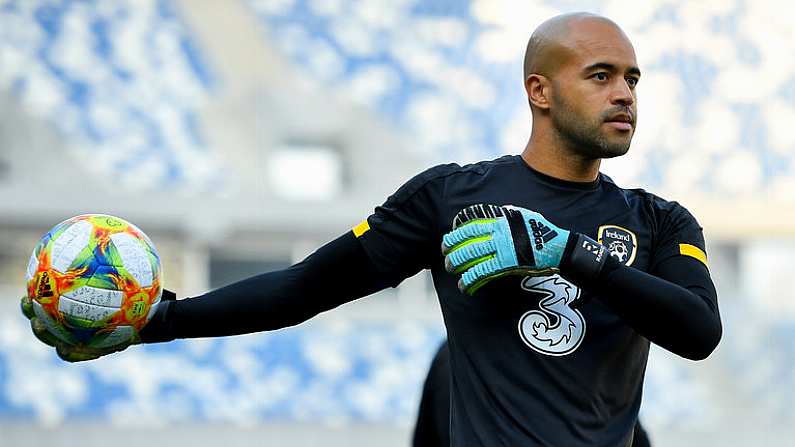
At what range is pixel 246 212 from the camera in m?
16.0

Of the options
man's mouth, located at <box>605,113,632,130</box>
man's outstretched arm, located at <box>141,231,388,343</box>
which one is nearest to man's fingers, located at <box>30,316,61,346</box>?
man's outstretched arm, located at <box>141,231,388,343</box>

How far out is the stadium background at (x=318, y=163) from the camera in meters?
14.1

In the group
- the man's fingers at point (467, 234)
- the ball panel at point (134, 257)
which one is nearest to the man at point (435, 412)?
the ball panel at point (134, 257)

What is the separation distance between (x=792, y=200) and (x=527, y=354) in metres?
15.8

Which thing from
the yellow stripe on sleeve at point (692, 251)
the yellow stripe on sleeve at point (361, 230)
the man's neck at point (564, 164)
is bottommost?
the yellow stripe on sleeve at point (361, 230)

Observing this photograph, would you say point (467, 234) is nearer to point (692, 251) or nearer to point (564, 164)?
point (564, 164)

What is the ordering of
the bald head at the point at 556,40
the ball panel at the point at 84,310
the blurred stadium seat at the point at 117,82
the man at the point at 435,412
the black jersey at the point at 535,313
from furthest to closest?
the blurred stadium seat at the point at 117,82, the man at the point at 435,412, the ball panel at the point at 84,310, the bald head at the point at 556,40, the black jersey at the point at 535,313

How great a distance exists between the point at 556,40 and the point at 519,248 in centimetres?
67

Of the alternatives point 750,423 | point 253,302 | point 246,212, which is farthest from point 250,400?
point 253,302

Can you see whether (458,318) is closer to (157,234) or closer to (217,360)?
(217,360)

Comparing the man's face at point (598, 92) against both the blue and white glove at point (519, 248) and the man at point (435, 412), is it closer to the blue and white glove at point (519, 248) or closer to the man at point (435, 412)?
the blue and white glove at point (519, 248)

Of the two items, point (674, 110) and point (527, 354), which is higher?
point (674, 110)

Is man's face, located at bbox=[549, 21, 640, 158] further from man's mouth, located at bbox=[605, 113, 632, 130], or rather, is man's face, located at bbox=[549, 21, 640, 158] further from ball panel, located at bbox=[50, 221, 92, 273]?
ball panel, located at bbox=[50, 221, 92, 273]

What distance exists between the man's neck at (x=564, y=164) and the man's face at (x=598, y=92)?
4 cm
